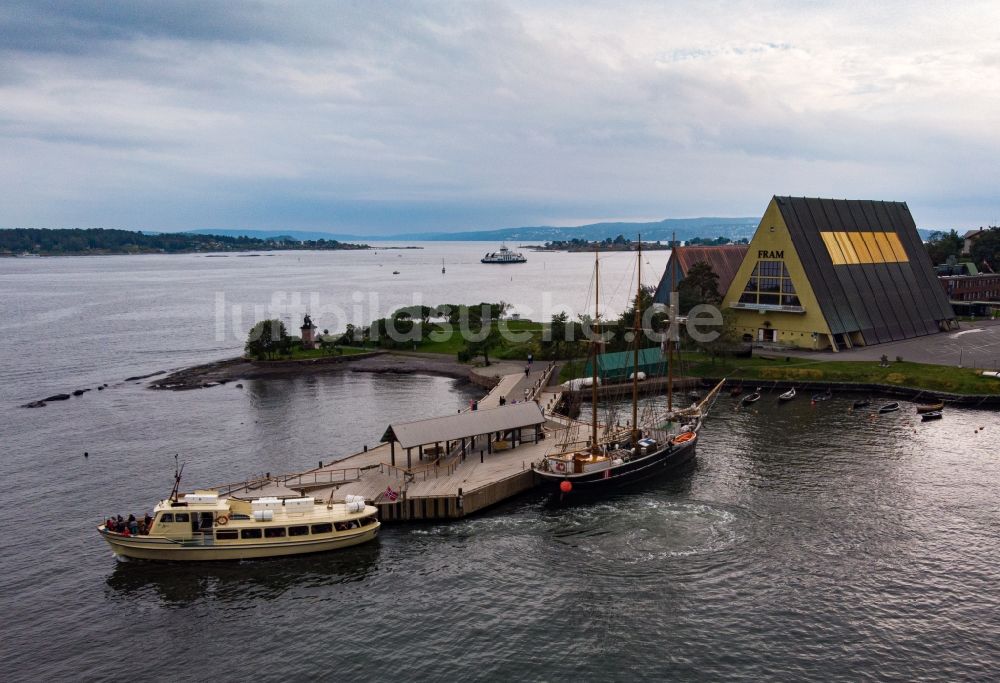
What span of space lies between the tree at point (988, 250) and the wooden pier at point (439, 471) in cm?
13339

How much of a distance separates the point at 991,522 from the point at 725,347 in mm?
41829

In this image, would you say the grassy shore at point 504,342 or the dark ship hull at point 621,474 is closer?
→ the dark ship hull at point 621,474

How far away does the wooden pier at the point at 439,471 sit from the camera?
134ft

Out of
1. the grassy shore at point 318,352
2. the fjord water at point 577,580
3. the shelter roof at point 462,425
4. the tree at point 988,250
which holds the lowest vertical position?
the fjord water at point 577,580

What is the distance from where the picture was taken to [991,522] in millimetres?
39156

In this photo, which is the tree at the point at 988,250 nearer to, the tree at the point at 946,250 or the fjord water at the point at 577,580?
the tree at the point at 946,250

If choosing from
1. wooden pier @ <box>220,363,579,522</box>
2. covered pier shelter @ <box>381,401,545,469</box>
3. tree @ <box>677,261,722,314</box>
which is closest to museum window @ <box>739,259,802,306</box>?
tree @ <box>677,261,722,314</box>

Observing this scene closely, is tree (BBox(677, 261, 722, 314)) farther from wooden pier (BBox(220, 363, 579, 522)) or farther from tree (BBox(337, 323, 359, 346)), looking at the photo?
tree (BBox(337, 323, 359, 346))

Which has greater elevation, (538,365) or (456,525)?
(538,365)

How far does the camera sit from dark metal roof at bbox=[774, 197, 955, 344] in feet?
284

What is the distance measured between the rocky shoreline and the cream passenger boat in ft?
158

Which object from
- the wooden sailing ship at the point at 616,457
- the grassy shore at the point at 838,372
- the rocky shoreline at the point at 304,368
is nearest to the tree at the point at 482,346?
the rocky shoreline at the point at 304,368

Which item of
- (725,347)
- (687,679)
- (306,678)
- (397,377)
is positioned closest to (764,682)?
(687,679)

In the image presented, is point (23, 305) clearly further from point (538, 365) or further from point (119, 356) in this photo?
point (538, 365)
